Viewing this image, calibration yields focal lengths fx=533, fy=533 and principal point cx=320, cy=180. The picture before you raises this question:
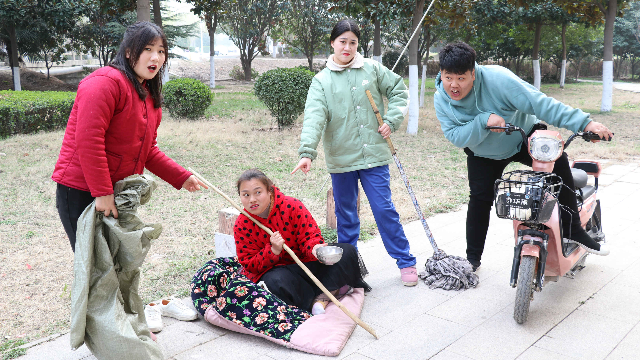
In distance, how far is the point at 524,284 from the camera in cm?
287

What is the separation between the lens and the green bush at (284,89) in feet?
32.2

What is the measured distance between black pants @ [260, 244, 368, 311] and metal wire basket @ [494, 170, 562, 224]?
97 centimetres

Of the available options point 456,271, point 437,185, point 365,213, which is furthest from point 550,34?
point 456,271

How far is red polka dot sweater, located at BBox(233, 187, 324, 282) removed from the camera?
3168mm

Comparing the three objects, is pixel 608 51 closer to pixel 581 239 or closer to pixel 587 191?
pixel 587 191

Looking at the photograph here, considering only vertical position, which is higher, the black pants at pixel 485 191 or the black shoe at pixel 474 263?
the black pants at pixel 485 191

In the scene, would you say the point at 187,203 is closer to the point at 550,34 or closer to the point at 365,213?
the point at 365,213

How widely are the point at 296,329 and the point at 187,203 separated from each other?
10.5 ft

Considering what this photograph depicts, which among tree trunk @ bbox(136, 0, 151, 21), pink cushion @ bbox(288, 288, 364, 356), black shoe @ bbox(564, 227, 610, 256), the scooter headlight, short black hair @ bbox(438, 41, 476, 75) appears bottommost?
pink cushion @ bbox(288, 288, 364, 356)

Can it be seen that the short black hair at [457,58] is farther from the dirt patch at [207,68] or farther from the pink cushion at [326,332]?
the dirt patch at [207,68]

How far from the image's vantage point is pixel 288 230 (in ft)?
10.5

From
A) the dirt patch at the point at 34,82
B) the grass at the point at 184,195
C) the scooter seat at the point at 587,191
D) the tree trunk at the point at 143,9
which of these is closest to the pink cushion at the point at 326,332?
the grass at the point at 184,195

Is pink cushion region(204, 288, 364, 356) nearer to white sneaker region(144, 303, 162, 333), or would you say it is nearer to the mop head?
white sneaker region(144, 303, 162, 333)

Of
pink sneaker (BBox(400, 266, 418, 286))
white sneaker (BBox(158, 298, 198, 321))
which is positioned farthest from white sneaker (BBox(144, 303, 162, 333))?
pink sneaker (BBox(400, 266, 418, 286))
